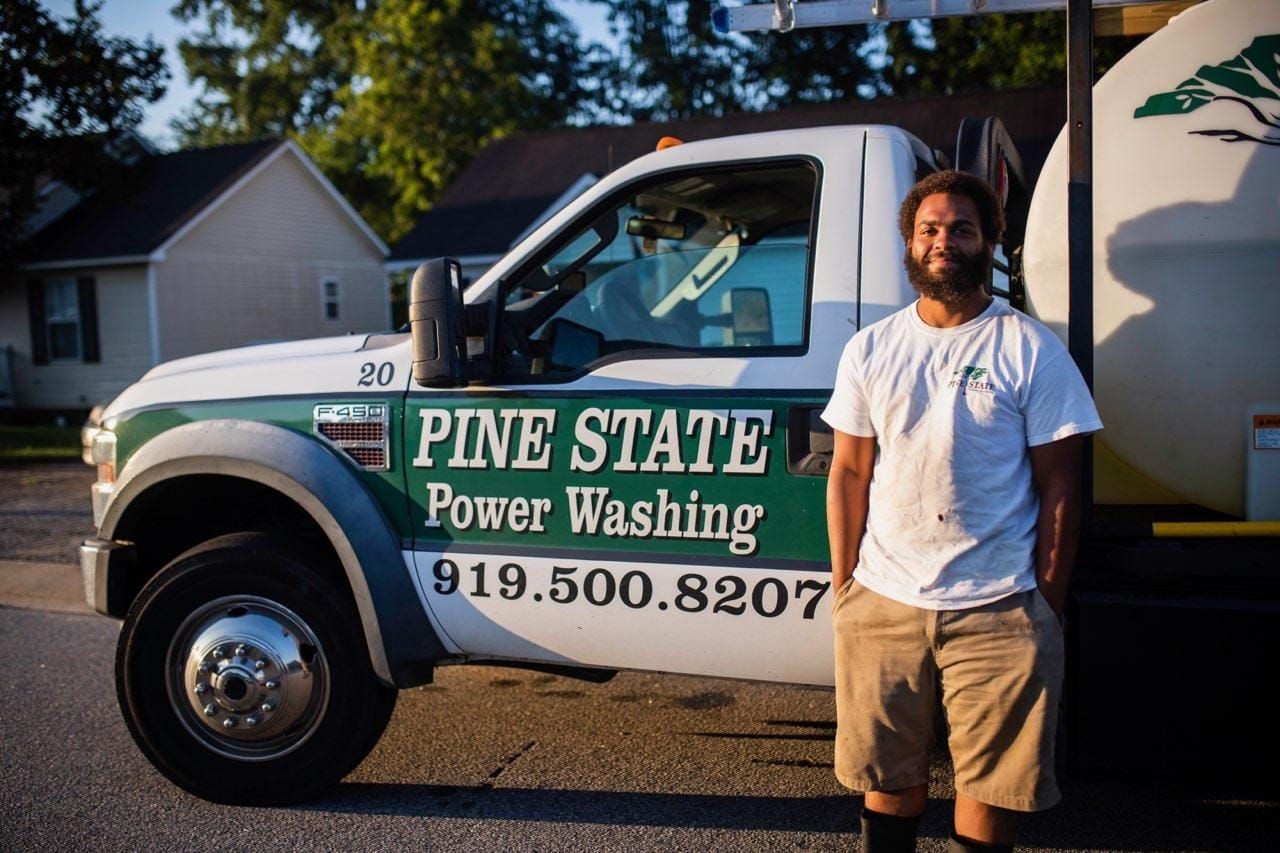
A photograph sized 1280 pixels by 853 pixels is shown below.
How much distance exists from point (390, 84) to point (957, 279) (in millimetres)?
28537

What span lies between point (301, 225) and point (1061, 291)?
73.6 ft

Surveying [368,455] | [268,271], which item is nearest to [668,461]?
[368,455]

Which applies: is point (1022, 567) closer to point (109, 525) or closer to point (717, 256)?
point (717, 256)

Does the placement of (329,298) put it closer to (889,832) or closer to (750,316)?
(750,316)

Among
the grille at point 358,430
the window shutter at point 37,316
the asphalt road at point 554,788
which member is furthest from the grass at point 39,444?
the grille at point 358,430

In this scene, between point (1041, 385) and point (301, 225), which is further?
point (301, 225)

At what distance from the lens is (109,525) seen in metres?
3.93

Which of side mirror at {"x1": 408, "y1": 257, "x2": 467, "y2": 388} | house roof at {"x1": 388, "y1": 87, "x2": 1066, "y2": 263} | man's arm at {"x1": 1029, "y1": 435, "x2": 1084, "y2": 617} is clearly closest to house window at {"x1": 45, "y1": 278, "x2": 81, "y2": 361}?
house roof at {"x1": 388, "y1": 87, "x2": 1066, "y2": 263}

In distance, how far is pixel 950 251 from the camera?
2.55m

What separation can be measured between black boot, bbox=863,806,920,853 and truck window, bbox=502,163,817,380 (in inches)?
51.3

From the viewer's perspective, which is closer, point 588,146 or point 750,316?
point 750,316

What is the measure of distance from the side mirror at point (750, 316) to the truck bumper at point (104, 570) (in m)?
2.26

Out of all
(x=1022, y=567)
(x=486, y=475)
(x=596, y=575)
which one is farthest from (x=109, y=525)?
(x=1022, y=567)

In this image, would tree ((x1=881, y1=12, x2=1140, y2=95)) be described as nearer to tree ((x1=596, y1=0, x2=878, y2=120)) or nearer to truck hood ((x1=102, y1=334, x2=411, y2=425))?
tree ((x1=596, y1=0, x2=878, y2=120))
